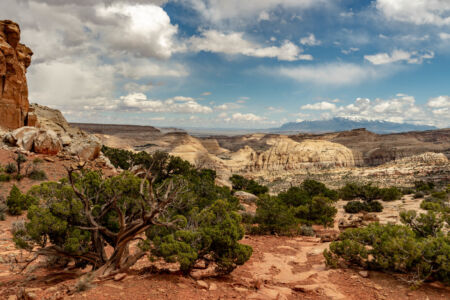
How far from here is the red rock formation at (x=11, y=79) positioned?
3003cm

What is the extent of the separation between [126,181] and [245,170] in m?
78.5

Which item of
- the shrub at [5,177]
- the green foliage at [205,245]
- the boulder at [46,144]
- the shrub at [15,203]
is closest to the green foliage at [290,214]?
the green foliage at [205,245]

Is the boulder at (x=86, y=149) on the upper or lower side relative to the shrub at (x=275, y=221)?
upper

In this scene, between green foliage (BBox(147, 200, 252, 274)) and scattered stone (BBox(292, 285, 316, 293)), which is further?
scattered stone (BBox(292, 285, 316, 293))

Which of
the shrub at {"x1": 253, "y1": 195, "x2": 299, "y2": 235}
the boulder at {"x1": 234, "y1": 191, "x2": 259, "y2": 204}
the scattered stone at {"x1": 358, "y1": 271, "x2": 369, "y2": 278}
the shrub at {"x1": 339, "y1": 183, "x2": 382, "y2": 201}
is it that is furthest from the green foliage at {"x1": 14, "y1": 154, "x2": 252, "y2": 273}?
the shrub at {"x1": 339, "y1": 183, "x2": 382, "y2": 201}

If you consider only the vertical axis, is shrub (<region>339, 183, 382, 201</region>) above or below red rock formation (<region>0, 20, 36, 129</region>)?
below

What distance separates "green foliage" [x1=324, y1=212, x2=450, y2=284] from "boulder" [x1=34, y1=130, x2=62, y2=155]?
27.9m

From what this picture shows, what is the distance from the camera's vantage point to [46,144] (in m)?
26.9

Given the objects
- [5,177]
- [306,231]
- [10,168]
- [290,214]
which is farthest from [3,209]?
[306,231]

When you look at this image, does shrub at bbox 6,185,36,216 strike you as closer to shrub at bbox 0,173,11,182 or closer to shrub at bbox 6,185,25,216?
shrub at bbox 6,185,25,216

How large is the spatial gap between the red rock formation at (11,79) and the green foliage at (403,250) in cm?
3627

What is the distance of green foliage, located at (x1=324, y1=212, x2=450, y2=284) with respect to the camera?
7.87 m

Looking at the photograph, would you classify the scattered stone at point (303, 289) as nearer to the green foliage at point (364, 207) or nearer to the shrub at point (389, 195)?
the green foliage at point (364, 207)

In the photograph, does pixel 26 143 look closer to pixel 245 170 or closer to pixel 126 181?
pixel 126 181
